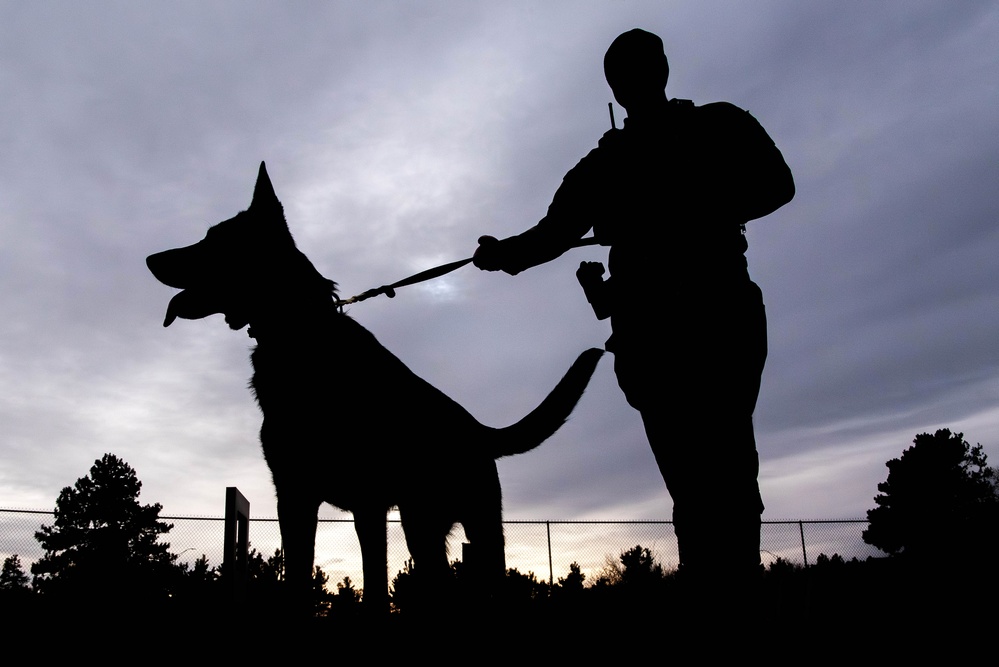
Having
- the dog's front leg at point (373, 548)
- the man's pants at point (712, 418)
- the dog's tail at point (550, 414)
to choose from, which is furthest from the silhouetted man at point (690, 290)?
the dog's front leg at point (373, 548)

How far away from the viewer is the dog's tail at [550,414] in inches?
189

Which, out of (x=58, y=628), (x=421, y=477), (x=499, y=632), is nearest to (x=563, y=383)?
(x=421, y=477)

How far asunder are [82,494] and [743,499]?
40.5 meters

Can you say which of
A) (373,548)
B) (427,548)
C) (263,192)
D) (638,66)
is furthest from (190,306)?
(638,66)

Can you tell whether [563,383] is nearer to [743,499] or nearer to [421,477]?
[421,477]

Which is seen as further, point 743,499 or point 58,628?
point 58,628

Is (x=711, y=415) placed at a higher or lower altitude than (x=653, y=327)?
lower

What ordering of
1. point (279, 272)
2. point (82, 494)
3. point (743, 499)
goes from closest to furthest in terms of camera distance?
1. point (743, 499)
2. point (279, 272)
3. point (82, 494)

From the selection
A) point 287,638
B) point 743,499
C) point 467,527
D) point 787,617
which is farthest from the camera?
point 467,527

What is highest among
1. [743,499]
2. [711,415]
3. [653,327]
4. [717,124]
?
[717,124]

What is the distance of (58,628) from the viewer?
326 cm

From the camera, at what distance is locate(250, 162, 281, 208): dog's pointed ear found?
448 centimetres

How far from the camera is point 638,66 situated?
8.44 ft

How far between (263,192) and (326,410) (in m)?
1.61
